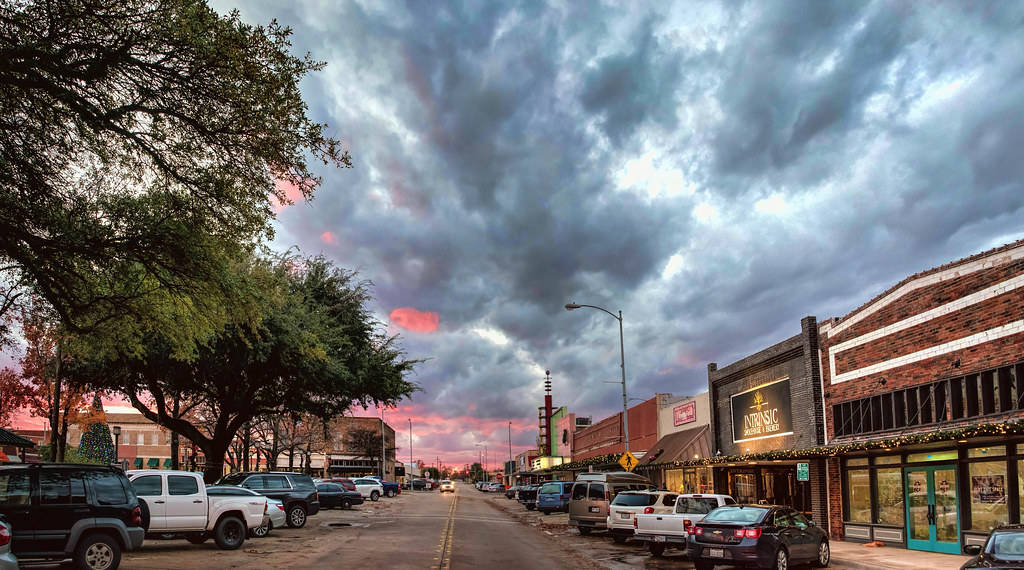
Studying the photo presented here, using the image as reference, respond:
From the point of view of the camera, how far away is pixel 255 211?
50.5ft

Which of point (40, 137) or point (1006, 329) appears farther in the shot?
point (1006, 329)

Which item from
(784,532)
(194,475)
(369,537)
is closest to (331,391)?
(369,537)

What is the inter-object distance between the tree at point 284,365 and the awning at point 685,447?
Result: 13.7 m

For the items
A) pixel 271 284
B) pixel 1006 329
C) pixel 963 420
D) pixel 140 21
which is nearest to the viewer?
pixel 140 21

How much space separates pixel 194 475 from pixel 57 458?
1843 cm

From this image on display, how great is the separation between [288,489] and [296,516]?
1.03 m

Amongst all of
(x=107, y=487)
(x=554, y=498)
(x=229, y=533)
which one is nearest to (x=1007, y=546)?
(x=107, y=487)

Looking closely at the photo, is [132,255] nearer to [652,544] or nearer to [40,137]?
[40,137]

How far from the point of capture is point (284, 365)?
32344mm

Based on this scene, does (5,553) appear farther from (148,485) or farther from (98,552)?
(148,485)

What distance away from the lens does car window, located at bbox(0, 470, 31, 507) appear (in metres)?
13.3

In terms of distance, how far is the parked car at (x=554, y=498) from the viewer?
4375 centimetres

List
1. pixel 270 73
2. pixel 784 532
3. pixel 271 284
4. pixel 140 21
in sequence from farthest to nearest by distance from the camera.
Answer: pixel 271 284 < pixel 784 532 < pixel 270 73 < pixel 140 21

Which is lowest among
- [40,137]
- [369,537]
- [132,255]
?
[369,537]
